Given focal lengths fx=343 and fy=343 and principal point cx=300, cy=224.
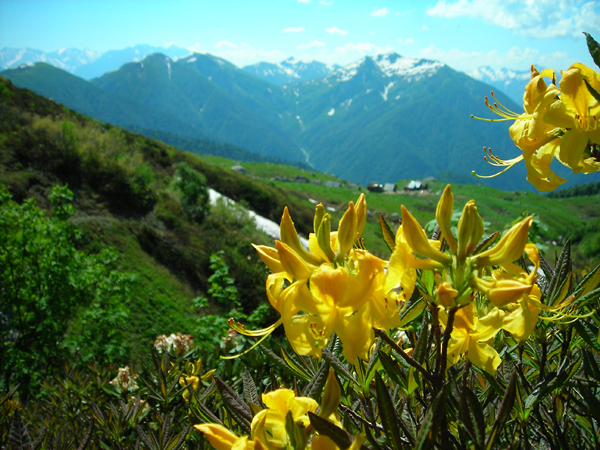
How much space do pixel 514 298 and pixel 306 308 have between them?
1.25 ft

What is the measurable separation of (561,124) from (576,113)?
64 millimetres

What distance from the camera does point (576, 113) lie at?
1006mm

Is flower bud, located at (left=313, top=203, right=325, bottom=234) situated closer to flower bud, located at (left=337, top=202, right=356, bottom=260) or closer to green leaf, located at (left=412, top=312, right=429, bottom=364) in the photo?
flower bud, located at (left=337, top=202, right=356, bottom=260)

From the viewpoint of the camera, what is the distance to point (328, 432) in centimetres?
65

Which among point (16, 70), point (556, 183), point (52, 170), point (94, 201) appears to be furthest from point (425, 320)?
point (16, 70)

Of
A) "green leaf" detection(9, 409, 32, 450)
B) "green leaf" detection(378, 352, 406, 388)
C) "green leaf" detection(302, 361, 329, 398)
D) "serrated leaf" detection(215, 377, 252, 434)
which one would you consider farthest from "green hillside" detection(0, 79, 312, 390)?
"green leaf" detection(378, 352, 406, 388)

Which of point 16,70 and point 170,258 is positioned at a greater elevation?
point 16,70

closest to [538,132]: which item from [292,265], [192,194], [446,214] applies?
[446,214]

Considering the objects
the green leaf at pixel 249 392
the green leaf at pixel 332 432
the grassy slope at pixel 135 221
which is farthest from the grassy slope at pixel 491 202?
the green leaf at pixel 332 432

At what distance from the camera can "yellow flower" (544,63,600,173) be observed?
0.98m

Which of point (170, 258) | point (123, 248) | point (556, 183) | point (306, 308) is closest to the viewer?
point (306, 308)

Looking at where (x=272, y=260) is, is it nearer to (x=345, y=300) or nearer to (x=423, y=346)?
(x=345, y=300)

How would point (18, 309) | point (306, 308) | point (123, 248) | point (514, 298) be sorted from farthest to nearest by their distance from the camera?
point (123, 248)
point (18, 309)
point (306, 308)
point (514, 298)

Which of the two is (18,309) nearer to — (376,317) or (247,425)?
(247,425)
